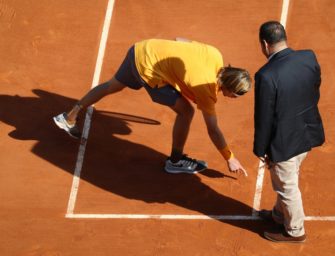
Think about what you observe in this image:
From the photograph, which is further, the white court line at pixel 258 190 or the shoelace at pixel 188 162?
the shoelace at pixel 188 162

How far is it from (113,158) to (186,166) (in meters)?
0.98

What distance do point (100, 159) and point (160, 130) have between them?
36.5 inches

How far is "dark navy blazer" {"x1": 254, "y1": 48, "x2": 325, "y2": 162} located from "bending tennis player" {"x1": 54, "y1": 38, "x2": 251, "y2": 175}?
574mm

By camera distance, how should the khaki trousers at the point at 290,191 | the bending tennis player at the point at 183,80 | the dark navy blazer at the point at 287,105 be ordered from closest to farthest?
the dark navy blazer at the point at 287,105
the khaki trousers at the point at 290,191
the bending tennis player at the point at 183,80

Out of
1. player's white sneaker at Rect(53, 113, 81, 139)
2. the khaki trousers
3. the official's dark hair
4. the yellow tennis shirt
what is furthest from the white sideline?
the official's dark hair

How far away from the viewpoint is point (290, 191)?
6.28 metres

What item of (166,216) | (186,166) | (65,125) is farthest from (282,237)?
(65,125)

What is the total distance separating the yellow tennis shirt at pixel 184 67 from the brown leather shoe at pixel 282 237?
5.15ft

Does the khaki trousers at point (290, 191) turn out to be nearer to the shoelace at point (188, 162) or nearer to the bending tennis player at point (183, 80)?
the bending tennis player at point (183, 80)

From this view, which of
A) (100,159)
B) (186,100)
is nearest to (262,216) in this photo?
(186,100)

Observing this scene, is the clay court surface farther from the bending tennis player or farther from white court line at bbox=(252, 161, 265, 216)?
the bending tennis player

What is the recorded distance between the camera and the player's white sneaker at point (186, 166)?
768cm

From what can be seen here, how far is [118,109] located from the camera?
8547 millimetres

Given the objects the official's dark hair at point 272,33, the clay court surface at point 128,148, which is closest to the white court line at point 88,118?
the clay court surface at point 128,148
